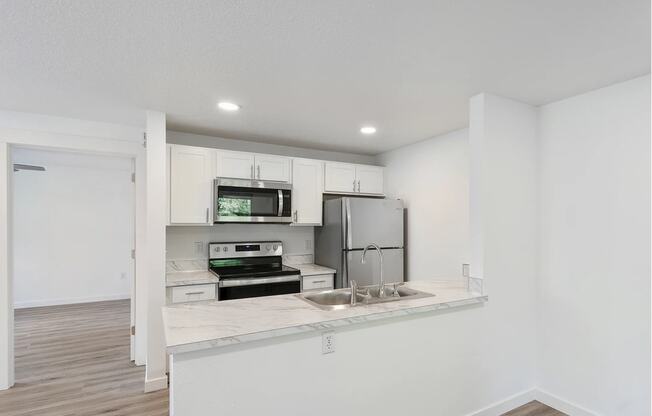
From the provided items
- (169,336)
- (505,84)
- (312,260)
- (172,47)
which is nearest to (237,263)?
(312,260)

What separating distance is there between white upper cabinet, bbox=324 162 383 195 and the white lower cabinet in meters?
1.70

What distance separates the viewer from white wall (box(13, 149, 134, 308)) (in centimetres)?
554

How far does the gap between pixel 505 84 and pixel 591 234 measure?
122cm

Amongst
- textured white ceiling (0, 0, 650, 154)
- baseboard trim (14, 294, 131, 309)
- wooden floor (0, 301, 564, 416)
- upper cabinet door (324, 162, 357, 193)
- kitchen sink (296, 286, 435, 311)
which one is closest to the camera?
textured white ceiling (0, 0, 650, 154)

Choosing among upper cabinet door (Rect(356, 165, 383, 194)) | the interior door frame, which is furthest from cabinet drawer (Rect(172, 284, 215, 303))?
upper cabinet door (Rect(356, 165, 383, 194))

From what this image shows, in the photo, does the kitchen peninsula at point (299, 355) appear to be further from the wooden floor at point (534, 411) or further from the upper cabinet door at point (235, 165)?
the upper cabinet door at point (235, 165)

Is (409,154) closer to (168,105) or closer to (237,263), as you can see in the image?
(237,263)

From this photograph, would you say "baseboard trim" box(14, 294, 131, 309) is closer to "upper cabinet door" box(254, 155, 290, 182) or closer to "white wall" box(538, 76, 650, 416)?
"upper cabinet door" box(254, 155, 290, 182)

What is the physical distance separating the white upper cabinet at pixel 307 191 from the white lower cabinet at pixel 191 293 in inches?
45.4

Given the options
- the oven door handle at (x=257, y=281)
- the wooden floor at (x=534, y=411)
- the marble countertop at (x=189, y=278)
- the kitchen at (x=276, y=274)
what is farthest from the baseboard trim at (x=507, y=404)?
the marble countertop at (x=189, y=278)

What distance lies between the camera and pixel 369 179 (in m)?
4.34

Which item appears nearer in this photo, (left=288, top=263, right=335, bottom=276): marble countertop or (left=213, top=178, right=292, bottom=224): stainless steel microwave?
(left=213, top=178, right=292, bottom=224): stainless steel microwave

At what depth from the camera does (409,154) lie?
13.5 feet

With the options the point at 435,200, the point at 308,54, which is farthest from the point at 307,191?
the point at 308,54
